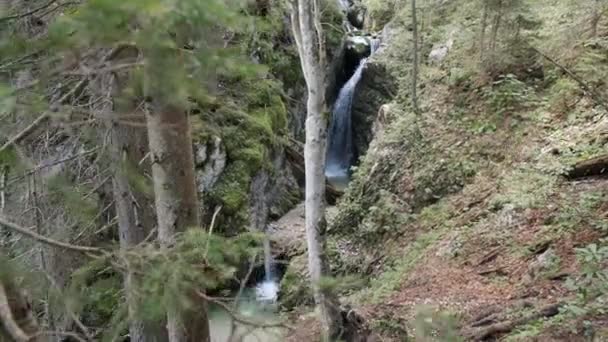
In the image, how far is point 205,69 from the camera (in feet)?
7.11

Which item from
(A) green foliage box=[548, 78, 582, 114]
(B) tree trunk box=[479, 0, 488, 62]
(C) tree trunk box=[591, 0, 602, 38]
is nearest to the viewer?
(C) tree trunk box=[591, 0, 602, 38]

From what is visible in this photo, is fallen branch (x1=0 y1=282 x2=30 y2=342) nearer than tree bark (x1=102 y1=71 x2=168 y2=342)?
Yes

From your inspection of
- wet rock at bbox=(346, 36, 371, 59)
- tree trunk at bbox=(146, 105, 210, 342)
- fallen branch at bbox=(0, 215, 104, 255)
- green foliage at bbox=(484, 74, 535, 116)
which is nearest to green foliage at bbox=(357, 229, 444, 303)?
green foliage at bbox=(484, 74, 535, 116)

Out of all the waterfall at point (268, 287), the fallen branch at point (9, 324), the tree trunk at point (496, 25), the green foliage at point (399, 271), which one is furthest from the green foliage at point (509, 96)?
the fallen branch at point (9, 324)

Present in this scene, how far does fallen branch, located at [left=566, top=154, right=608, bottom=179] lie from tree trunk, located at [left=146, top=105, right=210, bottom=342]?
5.58 metres

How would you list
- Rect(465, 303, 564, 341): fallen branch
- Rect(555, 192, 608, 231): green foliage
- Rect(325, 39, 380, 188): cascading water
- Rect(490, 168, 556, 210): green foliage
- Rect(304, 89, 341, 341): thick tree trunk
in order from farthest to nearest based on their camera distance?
Rect(325, 39, 380, 188): cascading water → Rect(490, 168, 556, 210): green foliage → Rect(304, 89, 341, 341): thick tree trunk → Rect(555, 192, 608, 231): green foliage → Rect(465, 303, 564, 341): fallen branch

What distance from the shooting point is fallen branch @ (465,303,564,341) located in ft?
15.4

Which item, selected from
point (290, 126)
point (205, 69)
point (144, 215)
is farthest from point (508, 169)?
point (290, 126)

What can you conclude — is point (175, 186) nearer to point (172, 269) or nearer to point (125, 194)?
point (172, 269)

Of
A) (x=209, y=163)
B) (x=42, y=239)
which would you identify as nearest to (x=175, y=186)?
(x=42, y=239)

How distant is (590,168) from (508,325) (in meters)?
2.90

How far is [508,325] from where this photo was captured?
4824mm

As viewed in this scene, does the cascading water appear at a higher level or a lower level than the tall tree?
lower

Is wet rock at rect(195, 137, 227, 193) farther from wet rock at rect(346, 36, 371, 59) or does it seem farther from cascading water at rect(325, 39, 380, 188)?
wet rock at rect(346, 36, 371, 59)
